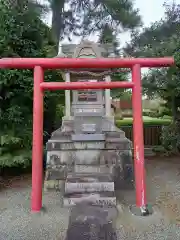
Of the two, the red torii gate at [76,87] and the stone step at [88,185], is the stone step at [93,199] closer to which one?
the stone step at [88,185]

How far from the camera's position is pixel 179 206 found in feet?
13.2

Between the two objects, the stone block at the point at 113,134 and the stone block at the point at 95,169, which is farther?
the stone block at the point at 113,134

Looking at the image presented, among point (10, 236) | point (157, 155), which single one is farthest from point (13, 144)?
point (157, 155)

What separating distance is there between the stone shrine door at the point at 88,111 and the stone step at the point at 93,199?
193 centimetres

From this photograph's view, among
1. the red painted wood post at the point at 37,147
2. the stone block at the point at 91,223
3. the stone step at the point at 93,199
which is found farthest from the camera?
the stone step at the point at 93,199

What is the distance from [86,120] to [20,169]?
100 inches

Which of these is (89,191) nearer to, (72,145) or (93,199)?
(93,199)

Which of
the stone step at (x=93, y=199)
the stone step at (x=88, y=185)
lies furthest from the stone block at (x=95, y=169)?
the stone step at (x=93, y=199)

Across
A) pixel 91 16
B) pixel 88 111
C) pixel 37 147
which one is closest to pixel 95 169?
pixel 88 111

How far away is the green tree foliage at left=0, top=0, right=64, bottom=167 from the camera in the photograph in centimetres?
536

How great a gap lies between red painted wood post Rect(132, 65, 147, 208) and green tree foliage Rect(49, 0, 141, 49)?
6349 mm

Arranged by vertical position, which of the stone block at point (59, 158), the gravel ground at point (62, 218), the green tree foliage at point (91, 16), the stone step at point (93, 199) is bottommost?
the gravel ground at point (62, 218)

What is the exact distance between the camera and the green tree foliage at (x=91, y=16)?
896 cm

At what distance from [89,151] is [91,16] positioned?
696 centimetres
